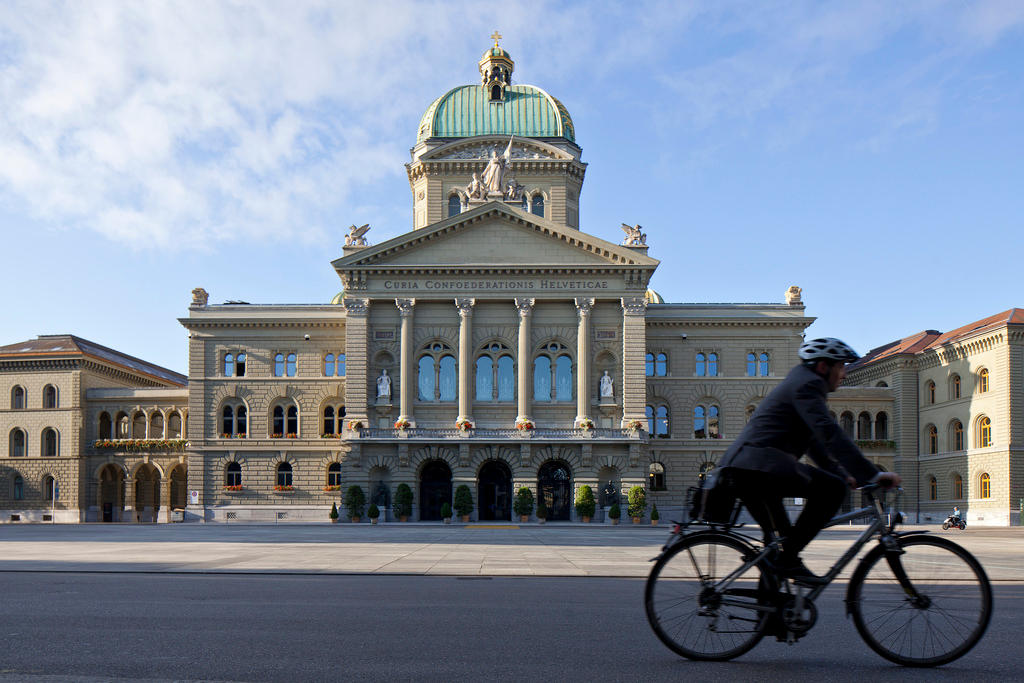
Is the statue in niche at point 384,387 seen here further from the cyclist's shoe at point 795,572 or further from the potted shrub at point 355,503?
the cyclist's shoe at point 795,572

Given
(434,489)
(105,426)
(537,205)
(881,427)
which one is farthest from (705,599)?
(105,426)

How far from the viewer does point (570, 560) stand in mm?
23500

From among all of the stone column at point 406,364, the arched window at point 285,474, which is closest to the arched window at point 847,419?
the stone column at point 406,364

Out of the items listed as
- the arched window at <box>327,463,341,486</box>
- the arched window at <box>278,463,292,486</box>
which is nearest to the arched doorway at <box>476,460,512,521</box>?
the arched window at <box>327,463,341,486</box>

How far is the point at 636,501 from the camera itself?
201ft

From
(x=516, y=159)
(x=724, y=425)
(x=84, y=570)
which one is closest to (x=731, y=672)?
(x=84, y=570)

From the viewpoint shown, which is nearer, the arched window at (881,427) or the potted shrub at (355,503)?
the potted shrub at (355,503)

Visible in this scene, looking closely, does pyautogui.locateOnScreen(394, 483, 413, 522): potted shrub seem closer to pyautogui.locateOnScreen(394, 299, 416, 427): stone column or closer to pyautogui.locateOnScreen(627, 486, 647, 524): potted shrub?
pyautogui.locateOnScreen(394, 299, 416, 427): stone column

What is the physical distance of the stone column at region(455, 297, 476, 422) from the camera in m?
63.6

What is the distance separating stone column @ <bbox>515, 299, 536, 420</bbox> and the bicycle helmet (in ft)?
180

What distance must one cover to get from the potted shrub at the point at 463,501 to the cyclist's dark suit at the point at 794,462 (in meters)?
53.7

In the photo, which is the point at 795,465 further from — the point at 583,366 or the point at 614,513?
the point at 583,366

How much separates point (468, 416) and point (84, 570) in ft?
146

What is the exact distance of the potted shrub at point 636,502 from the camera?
201 feet
